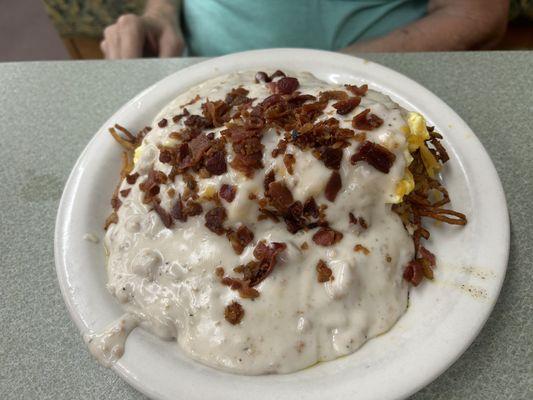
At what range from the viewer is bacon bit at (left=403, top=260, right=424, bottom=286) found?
89 cm

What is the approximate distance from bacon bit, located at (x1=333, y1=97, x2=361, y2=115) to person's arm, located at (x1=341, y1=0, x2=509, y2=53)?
624 millimetres

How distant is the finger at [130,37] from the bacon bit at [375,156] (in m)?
0.99

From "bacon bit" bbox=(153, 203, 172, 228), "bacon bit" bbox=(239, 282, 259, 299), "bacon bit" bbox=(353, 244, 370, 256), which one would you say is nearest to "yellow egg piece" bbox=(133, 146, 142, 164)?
"bacon bit" bbox=(153, 203, 172, 228)

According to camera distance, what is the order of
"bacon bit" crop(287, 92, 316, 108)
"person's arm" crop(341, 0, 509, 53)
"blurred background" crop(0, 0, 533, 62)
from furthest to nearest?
1. "blurred background" crop(0, 0, 533, 62)
2. "person's arm" crop(341, 0, 509, 53)
3. "bacon bit" crop(287, 92, 316, 108)

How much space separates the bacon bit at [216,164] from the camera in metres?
0.92

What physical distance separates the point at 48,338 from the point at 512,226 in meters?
1.03

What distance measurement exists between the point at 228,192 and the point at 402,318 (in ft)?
1.29

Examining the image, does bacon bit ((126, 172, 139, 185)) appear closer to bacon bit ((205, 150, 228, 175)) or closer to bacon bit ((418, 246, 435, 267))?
bacon bit ((205, 150, 228, 175))

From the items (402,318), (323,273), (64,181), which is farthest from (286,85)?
(64,181)

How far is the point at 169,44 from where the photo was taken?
1619 mm

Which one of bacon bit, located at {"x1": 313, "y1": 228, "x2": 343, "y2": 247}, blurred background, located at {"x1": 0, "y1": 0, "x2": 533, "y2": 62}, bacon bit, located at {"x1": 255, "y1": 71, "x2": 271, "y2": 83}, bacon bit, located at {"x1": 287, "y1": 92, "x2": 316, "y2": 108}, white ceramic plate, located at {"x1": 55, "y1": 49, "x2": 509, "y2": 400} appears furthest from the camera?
blurred background, located at {"x1": 0, "y1": 0, "x2": 533, "y2": 62}

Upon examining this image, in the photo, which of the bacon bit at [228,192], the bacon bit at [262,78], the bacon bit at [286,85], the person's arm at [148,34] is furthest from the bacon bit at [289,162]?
the person's arm at [148,34]

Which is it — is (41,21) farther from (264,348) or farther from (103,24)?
(264,348)

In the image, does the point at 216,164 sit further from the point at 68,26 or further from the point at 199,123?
the point at 68,26
